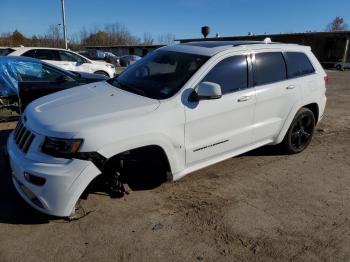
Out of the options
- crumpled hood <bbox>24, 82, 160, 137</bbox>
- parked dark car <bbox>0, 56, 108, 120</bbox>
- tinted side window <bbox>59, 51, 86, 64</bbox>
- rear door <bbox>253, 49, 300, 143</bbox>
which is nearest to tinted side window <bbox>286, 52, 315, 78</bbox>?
rear door <bbox>253, 49, 300, 143</bbox>

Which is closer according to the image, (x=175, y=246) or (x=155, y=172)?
(x=175, y=246)

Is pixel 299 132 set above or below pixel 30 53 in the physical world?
below

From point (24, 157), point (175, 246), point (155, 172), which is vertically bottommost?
point (175, 246)

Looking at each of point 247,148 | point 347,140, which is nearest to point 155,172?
point 247,148

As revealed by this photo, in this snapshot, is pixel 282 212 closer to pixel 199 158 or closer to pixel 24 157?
pixel 199 158

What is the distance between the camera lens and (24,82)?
23.2 ft

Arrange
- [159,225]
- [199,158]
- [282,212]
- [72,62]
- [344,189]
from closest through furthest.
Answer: [159,225] → [282,212] → [199,158] → [344,189] → [72,62]

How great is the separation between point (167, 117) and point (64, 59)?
398 inches

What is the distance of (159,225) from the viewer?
138 inches

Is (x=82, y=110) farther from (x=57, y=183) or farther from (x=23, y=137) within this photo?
(x=57, y=183)

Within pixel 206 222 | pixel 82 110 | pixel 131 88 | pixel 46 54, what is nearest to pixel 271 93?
pixel 131 88

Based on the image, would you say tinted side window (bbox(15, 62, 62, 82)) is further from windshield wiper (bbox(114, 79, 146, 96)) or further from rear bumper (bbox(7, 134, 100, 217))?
rear bumper (bbox(7, 134, 100, 217))

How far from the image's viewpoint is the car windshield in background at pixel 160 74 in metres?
3.96

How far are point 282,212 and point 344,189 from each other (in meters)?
1.19
